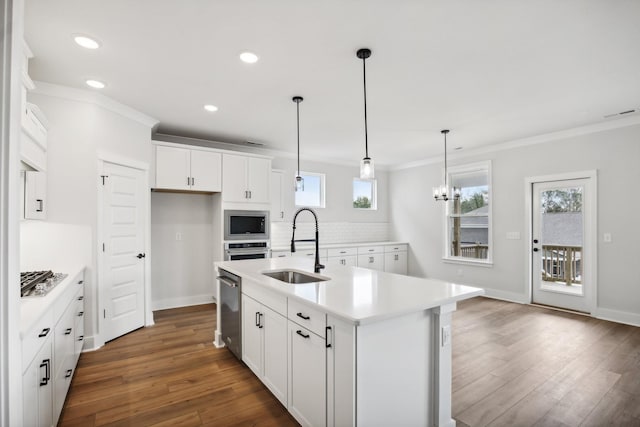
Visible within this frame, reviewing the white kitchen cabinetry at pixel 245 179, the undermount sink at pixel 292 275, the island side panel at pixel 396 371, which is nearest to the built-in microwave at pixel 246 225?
the white kitchen cabinetry at pixel 245 179

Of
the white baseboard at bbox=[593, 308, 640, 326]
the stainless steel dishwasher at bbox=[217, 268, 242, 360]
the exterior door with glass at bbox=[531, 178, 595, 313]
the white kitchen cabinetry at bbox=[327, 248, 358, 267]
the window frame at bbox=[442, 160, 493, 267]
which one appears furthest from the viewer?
the white kitchen cabinetry at bbox=[327, 248, 358, 267]

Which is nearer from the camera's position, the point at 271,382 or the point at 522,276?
the point at 271,382

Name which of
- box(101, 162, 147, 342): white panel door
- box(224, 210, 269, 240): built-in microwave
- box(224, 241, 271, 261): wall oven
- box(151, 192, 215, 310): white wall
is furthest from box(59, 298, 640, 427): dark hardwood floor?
box(224, 210, 269, 240): built-in microwave

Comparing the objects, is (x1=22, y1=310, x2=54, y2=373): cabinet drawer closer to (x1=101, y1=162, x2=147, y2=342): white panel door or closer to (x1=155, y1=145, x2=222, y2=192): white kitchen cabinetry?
(x1=101, y1=162, x2=147, y2=342): white panel door

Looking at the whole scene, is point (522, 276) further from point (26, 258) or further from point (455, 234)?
point (26, 258)

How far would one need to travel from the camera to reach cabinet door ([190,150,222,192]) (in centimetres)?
459

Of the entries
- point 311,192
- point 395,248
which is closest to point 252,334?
point 311,192

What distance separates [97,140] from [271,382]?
300cm

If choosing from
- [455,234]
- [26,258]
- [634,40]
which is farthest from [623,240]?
[26,258]

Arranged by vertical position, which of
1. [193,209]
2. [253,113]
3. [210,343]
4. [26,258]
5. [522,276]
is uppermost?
[253,113]

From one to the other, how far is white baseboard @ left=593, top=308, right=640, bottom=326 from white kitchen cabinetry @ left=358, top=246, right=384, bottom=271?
11.0 ft

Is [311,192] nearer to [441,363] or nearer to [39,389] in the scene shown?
[441,363]

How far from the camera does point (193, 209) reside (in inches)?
200

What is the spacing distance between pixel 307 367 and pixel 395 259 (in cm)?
521
